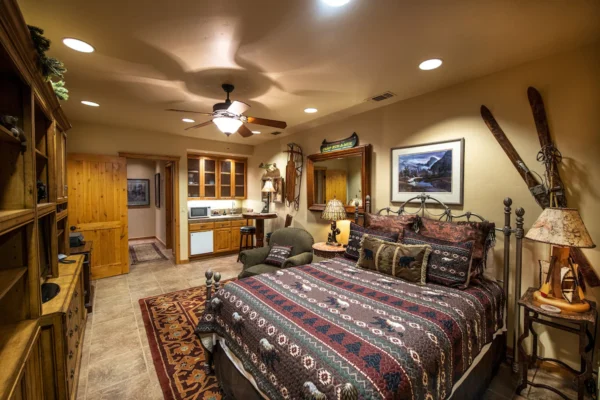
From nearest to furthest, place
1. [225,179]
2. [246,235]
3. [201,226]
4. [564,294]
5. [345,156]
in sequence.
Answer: [564,294], [345,156], [201,226], [246,235], [225,179]

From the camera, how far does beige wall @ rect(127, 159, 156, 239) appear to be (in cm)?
756

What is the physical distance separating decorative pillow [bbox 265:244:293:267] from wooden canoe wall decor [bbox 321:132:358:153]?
166cm

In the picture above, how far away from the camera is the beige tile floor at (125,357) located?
2023mm

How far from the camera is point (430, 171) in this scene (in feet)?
9.73

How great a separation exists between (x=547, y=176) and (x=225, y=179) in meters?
5.71

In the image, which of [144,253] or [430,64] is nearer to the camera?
[430,64]

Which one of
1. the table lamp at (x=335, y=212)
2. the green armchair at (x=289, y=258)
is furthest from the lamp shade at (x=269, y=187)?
the table lamp at (x=335, y=212)

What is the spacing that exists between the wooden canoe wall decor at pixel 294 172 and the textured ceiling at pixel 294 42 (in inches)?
71.1

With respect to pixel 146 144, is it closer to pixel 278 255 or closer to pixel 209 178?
pixel 209 178

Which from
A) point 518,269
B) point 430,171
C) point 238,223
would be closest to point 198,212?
point 238,223

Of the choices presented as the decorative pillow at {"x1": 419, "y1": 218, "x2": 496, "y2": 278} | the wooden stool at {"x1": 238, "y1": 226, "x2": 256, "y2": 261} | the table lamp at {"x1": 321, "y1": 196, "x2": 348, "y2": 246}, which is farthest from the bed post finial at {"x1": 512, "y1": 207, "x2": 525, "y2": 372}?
the wooden stool at {"x1": 238, "y1": 226, "x2": 256, "y2": 261}

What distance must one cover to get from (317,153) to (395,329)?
327cm

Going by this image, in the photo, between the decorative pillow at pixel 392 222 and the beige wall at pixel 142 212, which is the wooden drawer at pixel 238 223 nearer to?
the beige wall at pixel 142 212

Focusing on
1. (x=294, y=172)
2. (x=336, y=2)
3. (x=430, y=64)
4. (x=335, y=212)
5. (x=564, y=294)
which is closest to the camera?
(x=336, y=2)
